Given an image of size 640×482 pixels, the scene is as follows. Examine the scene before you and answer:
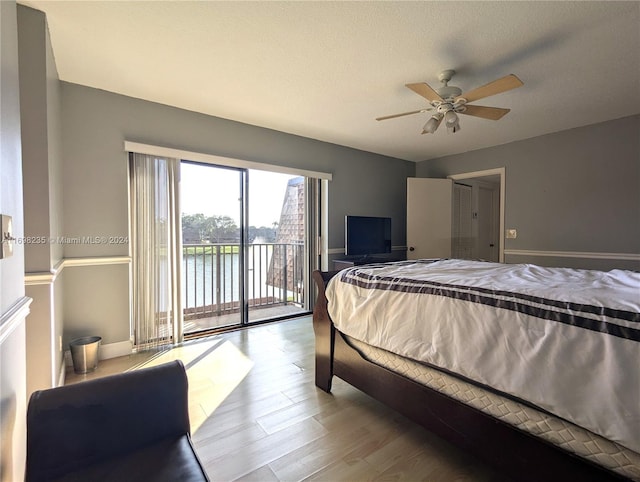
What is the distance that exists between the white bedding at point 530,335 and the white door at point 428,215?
2979 mm

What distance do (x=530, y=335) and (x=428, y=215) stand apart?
387 cm

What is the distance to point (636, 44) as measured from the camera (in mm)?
2033

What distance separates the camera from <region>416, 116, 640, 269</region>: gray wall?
131 inches

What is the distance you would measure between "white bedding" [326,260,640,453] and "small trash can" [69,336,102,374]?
2.20 meters

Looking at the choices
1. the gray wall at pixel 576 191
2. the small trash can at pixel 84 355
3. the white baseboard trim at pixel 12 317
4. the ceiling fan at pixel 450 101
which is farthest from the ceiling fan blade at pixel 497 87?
the small trash can at pixel 84 355

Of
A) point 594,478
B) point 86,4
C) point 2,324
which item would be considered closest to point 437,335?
point 594,478

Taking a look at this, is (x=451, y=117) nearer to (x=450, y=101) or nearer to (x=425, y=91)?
(x=450, y=101)

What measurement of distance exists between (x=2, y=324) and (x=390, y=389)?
64.4 inches

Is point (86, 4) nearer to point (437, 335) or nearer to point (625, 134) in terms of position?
point (437, 335)

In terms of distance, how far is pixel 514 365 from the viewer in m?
1.17

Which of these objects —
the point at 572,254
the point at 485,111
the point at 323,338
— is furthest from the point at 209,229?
the point at 572,254

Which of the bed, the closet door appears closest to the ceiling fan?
the bed

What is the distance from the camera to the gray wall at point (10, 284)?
2.96 feet

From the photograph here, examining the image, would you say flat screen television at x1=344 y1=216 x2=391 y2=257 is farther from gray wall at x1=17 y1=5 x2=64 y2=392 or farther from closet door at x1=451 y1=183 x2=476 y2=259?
gray wall at x1=17 y1=5 x2=64 y2=392
